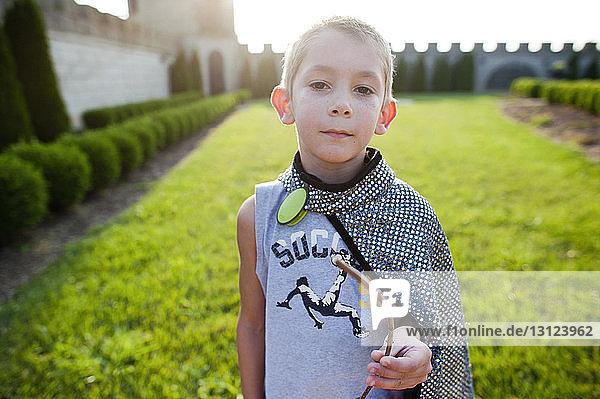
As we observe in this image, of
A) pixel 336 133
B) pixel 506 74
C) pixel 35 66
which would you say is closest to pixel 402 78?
pixel 506 74

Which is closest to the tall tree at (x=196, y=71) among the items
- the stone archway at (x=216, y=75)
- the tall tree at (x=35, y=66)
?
the stone archway at (x=216, y=75)

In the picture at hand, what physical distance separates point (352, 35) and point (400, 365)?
81cm

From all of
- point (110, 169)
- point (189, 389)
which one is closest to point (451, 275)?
point (189, 389)

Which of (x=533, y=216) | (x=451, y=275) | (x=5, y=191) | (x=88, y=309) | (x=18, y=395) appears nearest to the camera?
(x=451, y=275)

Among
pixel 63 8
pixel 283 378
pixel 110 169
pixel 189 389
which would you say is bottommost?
pixel 189 389

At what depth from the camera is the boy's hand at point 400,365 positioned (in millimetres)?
907

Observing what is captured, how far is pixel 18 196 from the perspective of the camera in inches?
181

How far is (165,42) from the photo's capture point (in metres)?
22.2

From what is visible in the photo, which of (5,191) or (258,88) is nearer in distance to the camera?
(5,191)

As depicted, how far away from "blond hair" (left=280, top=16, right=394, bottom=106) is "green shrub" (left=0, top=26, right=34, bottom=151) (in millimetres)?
8083

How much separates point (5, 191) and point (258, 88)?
103 feet

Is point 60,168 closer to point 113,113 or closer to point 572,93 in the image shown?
point 113,113

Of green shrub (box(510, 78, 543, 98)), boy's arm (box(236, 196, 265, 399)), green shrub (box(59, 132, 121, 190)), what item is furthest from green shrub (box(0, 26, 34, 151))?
A: green shrub (box(510, 78, 543, 98))

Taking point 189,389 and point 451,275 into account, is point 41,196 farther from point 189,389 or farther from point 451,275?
point 451,275
